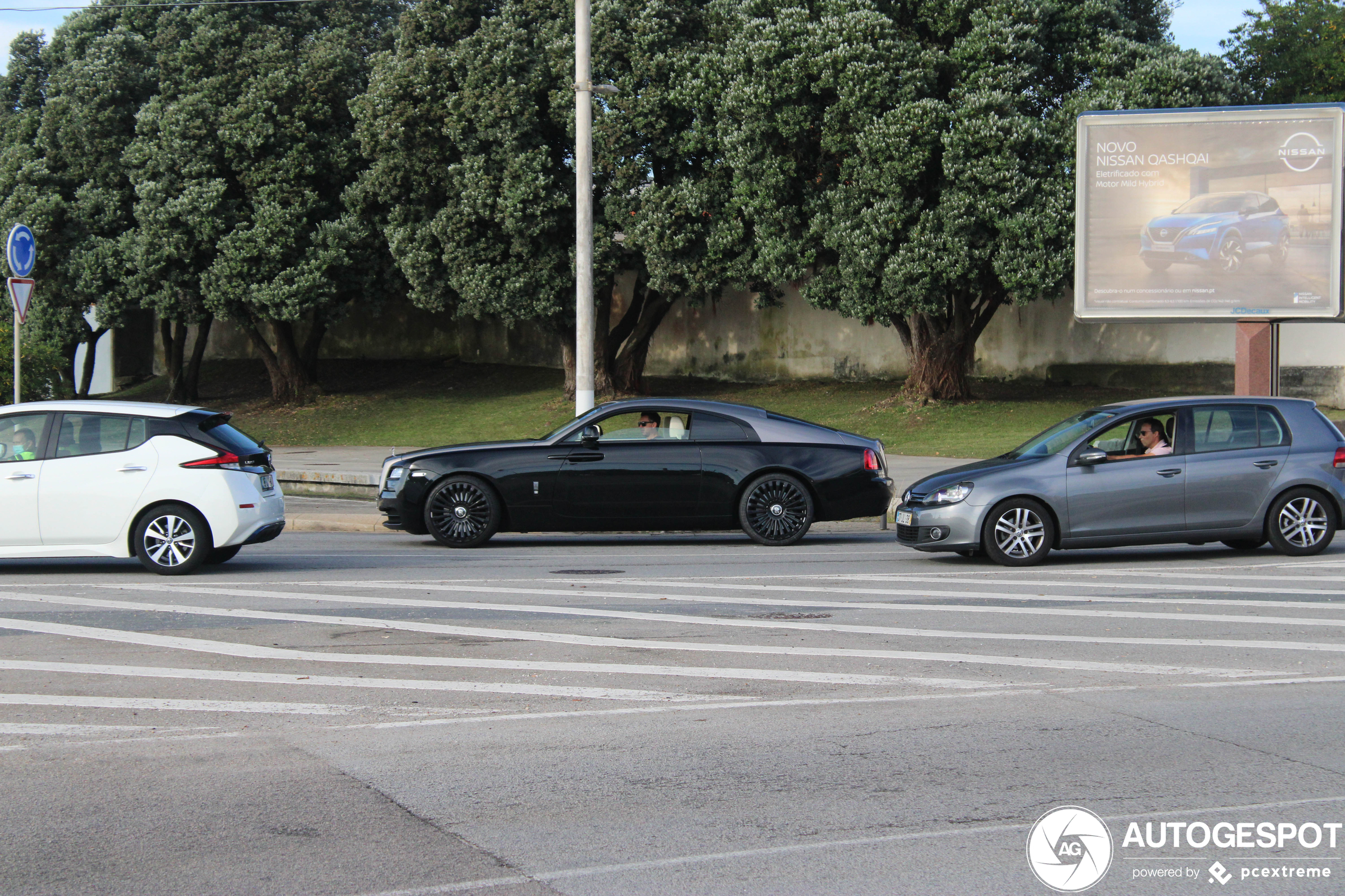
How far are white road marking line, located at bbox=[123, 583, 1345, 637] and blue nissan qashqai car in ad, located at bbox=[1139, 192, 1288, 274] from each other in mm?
11946

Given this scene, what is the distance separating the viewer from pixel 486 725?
20.8 feet

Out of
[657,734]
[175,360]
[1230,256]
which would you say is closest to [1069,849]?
[657,734]

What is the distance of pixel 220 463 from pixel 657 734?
6829 mm

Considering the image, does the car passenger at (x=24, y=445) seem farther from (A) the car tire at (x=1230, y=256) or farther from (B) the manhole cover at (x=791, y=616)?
(A) the car tire at (x=1230, y=256)

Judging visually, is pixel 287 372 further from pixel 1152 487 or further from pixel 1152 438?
pixel 1152 487

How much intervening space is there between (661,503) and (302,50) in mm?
26076

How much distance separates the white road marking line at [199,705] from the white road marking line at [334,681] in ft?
1.39

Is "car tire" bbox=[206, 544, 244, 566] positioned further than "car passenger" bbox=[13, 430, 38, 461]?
Yes

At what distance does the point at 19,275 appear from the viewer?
17.7 metres

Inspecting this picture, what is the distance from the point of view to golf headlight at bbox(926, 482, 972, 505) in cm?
1205

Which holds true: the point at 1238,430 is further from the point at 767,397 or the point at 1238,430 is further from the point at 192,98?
the point at 192,98

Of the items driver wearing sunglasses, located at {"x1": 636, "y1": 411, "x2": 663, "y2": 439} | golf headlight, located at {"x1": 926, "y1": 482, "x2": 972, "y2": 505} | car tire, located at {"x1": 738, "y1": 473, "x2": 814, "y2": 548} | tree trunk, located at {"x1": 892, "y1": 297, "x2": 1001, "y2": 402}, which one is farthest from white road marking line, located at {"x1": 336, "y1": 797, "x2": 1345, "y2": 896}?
tree trunk, located at {"x1": 892, "y1": 297, "x2": 1001, "y2": 402}

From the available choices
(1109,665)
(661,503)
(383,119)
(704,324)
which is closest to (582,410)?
(661,503)

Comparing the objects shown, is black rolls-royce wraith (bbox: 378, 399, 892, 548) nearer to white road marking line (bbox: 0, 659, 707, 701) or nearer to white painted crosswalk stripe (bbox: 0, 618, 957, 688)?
white painted crosswalk stripe (bbox: 0, 618, 957, 688)
